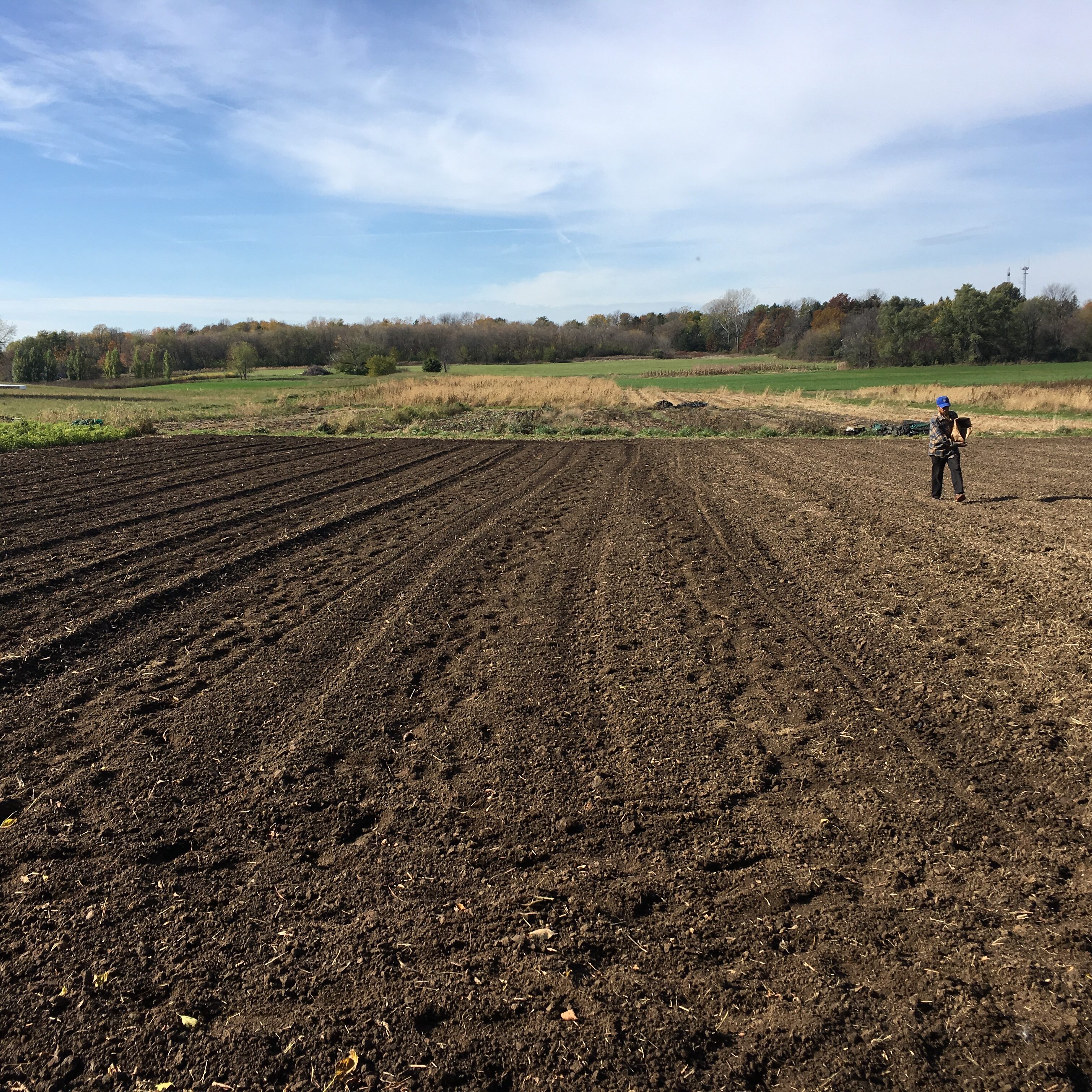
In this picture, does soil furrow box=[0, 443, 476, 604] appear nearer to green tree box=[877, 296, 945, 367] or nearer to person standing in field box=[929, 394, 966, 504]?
person standing in field box=[929, 394, 966, 504]

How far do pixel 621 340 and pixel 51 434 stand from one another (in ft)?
357

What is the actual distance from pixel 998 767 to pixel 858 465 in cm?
1527

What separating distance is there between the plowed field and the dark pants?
354 cm

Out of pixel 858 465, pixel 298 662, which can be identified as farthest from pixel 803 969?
pixel 858 465

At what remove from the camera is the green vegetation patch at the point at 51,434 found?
72.7 ft

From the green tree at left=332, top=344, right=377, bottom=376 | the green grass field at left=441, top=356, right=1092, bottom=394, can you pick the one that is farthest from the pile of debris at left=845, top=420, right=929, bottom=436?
the green tree at left=332, top=344, right=377, bottom=376

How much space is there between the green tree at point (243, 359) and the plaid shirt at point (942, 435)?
91025mm

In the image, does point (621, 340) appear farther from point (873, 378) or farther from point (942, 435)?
point (942, 435)

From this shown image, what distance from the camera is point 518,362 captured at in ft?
359

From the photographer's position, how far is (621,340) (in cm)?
12419

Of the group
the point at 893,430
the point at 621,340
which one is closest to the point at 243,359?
the point at 621,340

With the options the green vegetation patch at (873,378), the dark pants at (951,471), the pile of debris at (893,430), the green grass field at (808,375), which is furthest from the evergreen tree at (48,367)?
the dark pants at (951,471)

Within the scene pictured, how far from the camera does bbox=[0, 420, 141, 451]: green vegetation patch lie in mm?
22152

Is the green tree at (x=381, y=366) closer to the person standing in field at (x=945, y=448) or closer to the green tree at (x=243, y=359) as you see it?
the green tree at (x=243, y=359)
